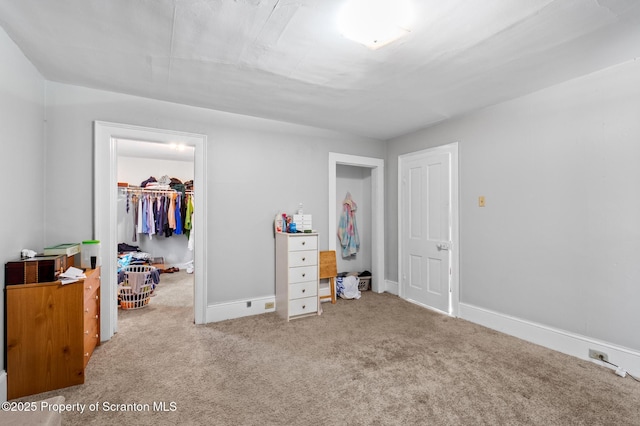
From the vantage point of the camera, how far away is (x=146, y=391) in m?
2.00

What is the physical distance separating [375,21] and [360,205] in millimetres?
3518

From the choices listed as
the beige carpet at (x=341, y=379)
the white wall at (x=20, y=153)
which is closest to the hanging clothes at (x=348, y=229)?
the beige carpet at (x=341, y=379)

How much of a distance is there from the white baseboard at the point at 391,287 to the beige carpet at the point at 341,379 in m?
1.19

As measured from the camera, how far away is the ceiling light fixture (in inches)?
61.9

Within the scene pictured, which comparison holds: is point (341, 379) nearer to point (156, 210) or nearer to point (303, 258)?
point (303, 258)

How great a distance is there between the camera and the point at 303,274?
3453 millimetres

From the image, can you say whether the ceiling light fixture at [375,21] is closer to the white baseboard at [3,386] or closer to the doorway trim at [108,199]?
the doorway trim at [108,199]

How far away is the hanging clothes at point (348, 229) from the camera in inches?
187

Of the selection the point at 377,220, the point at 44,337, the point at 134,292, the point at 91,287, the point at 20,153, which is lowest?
the point at 134,292

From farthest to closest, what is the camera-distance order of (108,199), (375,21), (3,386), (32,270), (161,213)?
(161,213) → (108,199) → (32,270) → (3,386) → (375,21)

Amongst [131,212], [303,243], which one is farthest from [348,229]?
[131,212]

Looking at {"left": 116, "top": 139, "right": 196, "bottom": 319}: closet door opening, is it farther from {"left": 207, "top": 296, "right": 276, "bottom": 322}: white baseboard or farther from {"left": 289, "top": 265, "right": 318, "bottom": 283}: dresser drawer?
{"left": 289, "top": 265, "right": 318, "bottom": 283}: dresser drawer

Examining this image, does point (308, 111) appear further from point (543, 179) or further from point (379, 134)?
point (543, 179)

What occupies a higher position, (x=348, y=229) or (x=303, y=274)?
(x=348, y=229)
